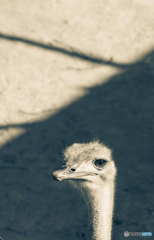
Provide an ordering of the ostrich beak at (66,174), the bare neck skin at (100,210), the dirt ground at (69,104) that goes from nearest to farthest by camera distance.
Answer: the ostrich beak at (66,174) < the bare neck skin at (100,210) < the dirt ground at (69,104)

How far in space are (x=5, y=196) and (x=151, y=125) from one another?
4.39 ft

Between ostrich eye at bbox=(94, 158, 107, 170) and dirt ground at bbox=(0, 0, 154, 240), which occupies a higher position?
dirt ground at bbox=(0, 0, 154, 240)

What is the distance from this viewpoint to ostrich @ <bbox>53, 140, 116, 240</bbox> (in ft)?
4.53

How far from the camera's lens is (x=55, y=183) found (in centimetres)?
246

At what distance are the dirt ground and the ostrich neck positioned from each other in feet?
2.53

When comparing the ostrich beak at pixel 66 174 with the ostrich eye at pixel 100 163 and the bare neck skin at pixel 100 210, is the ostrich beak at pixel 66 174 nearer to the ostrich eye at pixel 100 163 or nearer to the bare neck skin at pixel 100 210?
the ostrich eye at pixel 100 163

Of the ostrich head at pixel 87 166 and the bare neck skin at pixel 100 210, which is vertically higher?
the ostrich head at pixel 87 166

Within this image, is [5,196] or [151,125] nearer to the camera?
[151,125]

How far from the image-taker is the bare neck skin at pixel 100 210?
1528 millimetres

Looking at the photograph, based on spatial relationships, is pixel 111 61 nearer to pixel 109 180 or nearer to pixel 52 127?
pixel 52 127

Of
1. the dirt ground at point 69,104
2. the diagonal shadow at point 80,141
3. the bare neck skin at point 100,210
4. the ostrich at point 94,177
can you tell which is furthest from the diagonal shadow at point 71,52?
the bare neck skin at point 100,210

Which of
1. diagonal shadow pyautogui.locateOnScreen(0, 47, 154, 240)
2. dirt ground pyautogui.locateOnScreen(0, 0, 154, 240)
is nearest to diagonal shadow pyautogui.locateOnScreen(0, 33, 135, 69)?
dirt ground pyautogui.locateOnScreen(0, 0, 154, 240)

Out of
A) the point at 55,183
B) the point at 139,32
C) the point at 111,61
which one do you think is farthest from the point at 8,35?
the point at 55,183

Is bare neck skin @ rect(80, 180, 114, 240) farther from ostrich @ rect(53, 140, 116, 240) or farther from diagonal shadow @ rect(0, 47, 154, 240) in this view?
diagonal shadow @ rect(0, 47, 154, 240)
